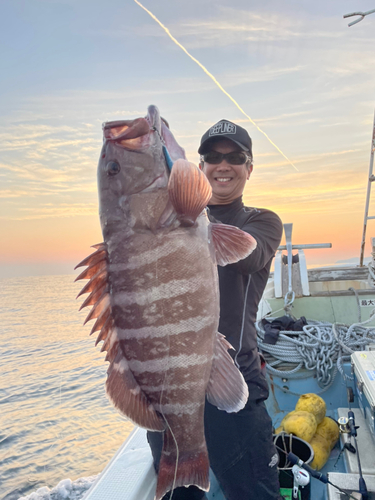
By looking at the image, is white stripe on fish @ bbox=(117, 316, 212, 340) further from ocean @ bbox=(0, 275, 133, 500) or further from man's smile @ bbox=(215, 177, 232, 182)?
ocean @ bbox=(0, 275, 133, 500)

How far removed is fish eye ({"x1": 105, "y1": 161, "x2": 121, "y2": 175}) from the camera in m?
1.28

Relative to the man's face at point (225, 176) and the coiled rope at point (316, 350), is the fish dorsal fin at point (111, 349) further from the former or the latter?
the coiled rope at point (316, 350)

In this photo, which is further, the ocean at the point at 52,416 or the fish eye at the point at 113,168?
the ocean at the point at 52,416

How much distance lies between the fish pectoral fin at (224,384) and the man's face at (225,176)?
99 centimetres

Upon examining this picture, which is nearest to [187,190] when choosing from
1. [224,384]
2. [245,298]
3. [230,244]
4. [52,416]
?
[230,244]

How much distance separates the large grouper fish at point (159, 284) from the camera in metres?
1.22

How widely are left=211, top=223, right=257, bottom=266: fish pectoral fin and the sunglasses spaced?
2.59 feet

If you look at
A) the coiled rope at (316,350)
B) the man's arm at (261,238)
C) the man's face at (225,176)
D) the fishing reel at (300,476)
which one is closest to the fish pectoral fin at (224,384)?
the man's arm at (261,238)

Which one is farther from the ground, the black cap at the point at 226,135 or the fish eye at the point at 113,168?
the black cap at the point at 226,135

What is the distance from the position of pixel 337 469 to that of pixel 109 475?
6.54ft

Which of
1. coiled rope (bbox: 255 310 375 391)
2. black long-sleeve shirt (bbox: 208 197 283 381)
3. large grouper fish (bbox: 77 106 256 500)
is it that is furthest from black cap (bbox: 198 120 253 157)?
coiled rope (bbox: 255 310 375 391)

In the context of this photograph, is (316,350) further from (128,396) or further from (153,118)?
(153,118)

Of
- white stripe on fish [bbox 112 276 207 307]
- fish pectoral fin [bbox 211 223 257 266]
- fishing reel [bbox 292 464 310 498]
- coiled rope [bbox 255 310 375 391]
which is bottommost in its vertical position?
coiled rope [bbox 255 310 375 391]

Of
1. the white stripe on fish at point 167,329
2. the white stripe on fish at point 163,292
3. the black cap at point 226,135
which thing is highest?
the black cap at point 226,135
